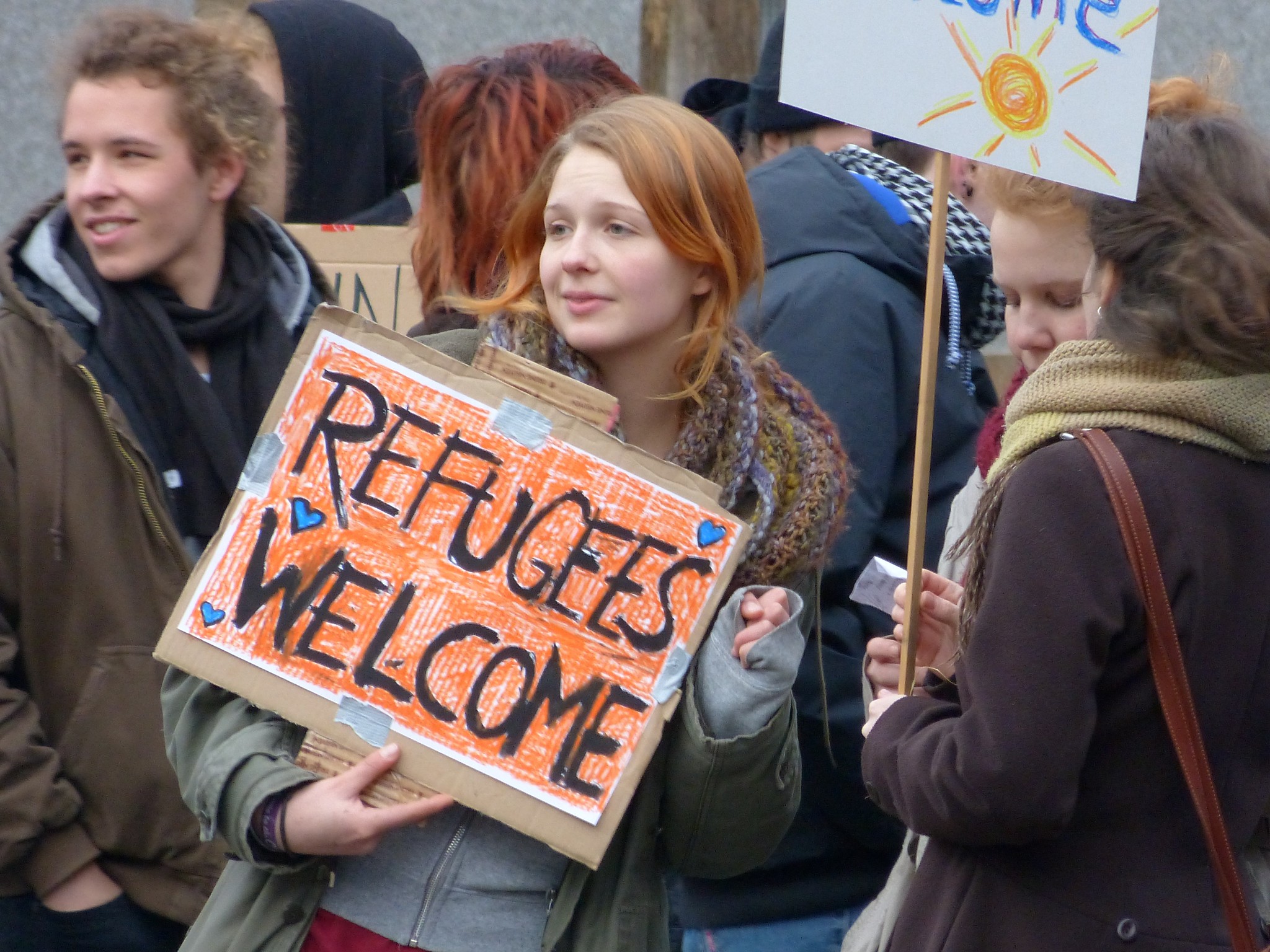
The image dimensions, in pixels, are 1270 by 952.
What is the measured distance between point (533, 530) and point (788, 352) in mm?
895

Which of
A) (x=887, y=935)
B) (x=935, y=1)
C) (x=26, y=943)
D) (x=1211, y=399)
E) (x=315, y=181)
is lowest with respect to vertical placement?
(x=26, y=943)

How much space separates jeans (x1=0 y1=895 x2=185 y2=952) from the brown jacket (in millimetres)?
35

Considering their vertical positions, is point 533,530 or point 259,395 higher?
point 533,530

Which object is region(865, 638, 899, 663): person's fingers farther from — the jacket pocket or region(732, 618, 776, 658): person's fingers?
the jacket pocket

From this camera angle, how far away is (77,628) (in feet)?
8.36

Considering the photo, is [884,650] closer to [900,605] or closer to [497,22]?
[900,605]

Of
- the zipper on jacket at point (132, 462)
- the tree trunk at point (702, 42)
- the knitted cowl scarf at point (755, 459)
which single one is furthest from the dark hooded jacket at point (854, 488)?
the tree trunk at point (702, 42)

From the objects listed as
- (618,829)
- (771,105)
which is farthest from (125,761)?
(771,105)

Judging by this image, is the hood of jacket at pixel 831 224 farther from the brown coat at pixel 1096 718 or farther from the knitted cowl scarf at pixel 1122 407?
the brown coat at pixel 1096 718

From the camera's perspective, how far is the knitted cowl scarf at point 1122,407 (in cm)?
181

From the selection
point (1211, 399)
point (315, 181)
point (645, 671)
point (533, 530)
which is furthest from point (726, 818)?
point (315, 181)

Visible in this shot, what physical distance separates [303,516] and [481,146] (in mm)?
994

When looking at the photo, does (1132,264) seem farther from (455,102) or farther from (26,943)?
(26,943)

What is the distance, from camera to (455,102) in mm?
2846
